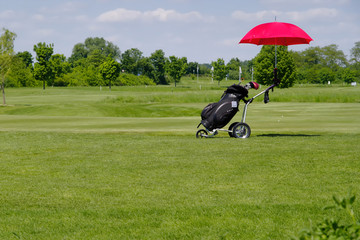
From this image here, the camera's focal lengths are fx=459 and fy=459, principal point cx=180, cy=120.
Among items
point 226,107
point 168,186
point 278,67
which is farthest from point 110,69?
point 168,186

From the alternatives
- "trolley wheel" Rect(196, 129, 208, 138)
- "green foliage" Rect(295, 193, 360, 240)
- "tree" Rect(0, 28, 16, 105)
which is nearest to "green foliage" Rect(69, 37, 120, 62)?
"tree" Rect(0, 28, 16, 105)

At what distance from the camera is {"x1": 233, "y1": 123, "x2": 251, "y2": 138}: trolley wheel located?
50.1 ft

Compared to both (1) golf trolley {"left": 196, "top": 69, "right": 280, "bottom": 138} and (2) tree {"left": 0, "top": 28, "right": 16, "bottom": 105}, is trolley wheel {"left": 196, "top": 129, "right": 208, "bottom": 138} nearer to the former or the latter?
(1) golf trolley {"left": 196, "top": 69, "right": 280, "bottom": 138}

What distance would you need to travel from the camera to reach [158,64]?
461 ft

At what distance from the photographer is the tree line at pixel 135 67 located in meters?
84.1

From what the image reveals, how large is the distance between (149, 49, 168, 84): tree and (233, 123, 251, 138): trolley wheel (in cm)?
12441

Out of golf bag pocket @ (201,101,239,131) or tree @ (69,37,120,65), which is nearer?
golf bag pocket @ (201,101,239,131)

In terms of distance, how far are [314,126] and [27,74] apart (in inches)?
3626

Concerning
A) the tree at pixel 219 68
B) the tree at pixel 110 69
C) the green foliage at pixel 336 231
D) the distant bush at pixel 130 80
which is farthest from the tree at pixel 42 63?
the green foliage at pixel 336 231

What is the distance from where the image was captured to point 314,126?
21.0 meters

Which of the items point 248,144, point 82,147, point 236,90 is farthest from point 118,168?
point 236,90

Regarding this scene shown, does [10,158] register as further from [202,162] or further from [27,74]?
[27,74]

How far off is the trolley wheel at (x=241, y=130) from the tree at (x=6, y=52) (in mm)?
30919

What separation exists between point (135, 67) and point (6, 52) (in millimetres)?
97799
